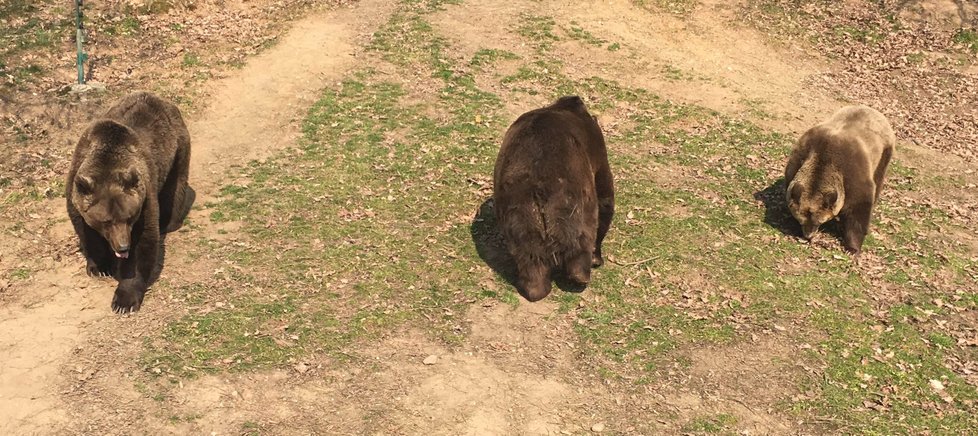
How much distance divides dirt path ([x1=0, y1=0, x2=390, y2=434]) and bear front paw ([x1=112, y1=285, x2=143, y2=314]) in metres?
0.16

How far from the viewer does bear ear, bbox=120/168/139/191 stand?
8211 millimetres

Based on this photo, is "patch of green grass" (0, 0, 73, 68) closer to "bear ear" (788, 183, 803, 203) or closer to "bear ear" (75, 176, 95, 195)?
"bear ear" (75, 176, 95, 195)

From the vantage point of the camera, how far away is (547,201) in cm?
880

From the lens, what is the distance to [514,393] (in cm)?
786

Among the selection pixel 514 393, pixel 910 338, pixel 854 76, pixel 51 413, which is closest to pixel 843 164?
pixel 910 338

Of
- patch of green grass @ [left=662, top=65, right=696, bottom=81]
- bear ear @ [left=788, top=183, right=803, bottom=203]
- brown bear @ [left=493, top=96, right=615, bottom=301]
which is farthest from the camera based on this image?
patch of green grass @ [left=662, top=65, right=696, bottom=81]

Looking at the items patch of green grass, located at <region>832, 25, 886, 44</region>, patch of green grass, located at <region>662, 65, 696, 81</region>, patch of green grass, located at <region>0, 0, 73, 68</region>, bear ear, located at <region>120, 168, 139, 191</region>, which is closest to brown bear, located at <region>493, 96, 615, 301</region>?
bear ear, located at <region>120, 168, 139, 191</region>

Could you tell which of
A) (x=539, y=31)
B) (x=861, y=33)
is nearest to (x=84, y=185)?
(x=539, y=31)

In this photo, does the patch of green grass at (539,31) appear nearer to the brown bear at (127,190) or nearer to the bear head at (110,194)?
the brown bear at (127,190)

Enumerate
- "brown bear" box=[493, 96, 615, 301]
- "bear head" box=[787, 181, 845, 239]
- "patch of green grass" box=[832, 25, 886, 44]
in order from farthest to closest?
1. "patch of green grass" box=[832, 25, 886, 44]
2. "bear head" box=[787, 181, 845, 239]
3. "brown bear" box=[493, 96, 615, 301]

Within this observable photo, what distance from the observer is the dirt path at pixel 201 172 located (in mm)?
7516

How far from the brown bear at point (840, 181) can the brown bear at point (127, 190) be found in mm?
8658

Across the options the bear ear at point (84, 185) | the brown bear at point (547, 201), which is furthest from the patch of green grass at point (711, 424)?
the bear ear at point (84, 185)

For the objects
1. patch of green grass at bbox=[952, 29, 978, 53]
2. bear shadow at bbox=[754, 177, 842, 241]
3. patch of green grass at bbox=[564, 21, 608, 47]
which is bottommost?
bear shadow at bbox=[754, 177, 842, 241]
